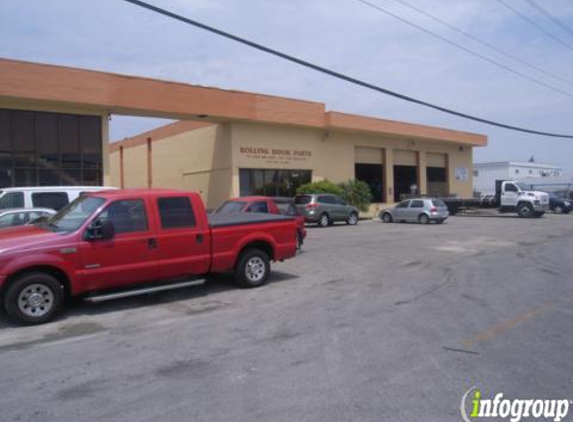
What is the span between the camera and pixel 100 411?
454 cm

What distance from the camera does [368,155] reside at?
3838cm

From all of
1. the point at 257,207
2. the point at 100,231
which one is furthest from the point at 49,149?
the point at 100,231

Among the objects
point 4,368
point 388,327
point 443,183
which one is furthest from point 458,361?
point 443,183

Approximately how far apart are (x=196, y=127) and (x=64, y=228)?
2445cm

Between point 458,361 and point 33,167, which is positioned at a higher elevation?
Answer: point 33,167

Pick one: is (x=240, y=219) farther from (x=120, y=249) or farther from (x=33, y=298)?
(x=33, y=298)

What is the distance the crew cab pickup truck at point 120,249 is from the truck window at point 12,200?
5.57 metres

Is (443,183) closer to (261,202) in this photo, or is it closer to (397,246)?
(397,246)

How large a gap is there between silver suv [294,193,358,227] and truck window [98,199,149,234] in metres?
17.8

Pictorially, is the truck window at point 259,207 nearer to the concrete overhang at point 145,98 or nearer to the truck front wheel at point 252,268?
the truck front wheel at point 252,268

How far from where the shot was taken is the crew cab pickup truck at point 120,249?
7477 mm

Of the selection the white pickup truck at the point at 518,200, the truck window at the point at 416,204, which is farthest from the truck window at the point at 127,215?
the white pickup truck at the point at 518,200

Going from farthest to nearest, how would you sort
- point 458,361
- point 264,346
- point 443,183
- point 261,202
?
point 443,183 → point 261,202 → point 264,346 → point 458,361

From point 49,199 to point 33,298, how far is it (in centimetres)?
723
